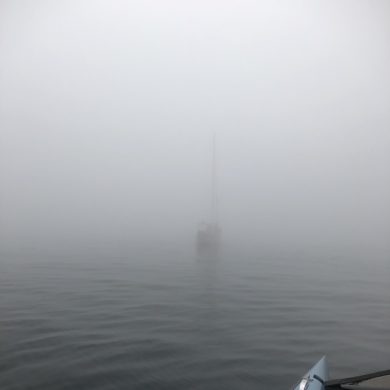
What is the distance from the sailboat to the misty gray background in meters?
0.06

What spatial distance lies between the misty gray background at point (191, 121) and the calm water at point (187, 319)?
193 mm

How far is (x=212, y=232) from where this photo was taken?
269 centimetres

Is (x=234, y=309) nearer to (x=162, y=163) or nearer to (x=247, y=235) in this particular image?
(x=247, y=235)

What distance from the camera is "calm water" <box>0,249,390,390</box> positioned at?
1981 millimetres

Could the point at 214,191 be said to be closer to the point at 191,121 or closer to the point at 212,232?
the point at 212,232

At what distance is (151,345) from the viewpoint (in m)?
2.21

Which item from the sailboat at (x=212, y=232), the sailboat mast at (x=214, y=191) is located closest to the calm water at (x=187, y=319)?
the sailboat at (x=212, y=232)

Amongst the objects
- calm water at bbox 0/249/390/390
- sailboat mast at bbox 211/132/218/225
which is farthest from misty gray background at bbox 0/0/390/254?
calm water at bbox 0/249/390/390

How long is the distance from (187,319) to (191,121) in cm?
134

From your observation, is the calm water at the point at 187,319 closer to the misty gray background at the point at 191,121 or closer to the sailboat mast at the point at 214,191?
the misty gray background at the point at 191,121

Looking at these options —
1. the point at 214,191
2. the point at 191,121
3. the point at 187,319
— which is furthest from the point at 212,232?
the point at 191,121

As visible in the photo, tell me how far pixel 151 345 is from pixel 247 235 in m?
0.97

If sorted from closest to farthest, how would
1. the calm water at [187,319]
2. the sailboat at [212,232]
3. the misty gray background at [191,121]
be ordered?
the calm water at [187,319] → the sailboat at [212,232] → the misty gray background at [191,121]

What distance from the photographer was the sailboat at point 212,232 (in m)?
2.66
